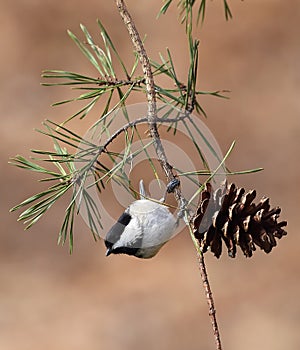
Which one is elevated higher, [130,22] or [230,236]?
[130,22]

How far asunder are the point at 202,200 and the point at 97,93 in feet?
0.41

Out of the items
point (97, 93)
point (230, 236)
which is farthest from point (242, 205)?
point (97, 93)

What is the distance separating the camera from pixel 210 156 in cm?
43

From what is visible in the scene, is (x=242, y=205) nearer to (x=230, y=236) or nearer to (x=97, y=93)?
(x=230, y=236)

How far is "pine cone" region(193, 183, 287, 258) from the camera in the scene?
349 millimetres

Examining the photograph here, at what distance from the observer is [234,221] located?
363 mm

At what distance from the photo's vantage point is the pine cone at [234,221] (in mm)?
349

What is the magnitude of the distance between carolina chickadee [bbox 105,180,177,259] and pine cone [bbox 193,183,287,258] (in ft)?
0.07

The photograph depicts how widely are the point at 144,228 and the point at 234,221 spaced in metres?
0.05

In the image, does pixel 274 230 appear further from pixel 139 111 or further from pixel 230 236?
→ pixel 139 111

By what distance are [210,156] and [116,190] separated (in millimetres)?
63

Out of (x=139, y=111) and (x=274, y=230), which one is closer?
(x=274, y=230)

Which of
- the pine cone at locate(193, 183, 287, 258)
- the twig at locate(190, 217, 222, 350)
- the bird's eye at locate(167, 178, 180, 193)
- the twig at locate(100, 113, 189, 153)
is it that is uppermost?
the twig at locate(100, 113, 189, 153)

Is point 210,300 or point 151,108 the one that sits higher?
point 151,108
